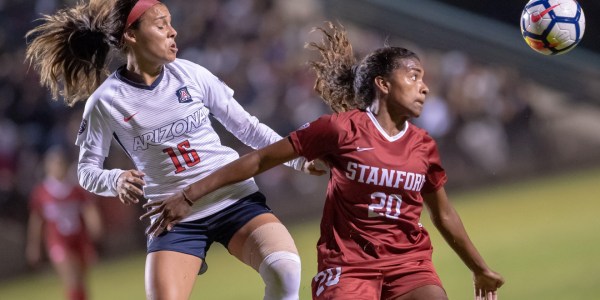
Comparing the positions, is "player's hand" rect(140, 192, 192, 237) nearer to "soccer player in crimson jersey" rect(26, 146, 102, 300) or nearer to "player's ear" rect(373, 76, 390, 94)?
"player's ear" rect(373, 76, 390, 94)

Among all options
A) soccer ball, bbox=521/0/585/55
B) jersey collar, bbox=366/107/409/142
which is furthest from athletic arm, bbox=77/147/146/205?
soccer ball, bbox=521/0/585/55

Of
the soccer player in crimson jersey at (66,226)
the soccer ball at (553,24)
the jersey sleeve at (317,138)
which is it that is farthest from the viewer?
the soccer player in crimson jersey at (66,226)

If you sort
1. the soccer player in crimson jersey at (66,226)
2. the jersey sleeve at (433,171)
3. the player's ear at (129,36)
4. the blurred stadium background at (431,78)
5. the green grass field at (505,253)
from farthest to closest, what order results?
the blurred stadium background at (431,78), the soccer player in crimson jersey at (66,226), the green grass field at (505,253), the player's ear at (129,36), the jersey sleeve at (433,171)

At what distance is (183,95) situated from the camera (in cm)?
401

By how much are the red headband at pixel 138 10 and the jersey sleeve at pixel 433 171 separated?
4.36 ft

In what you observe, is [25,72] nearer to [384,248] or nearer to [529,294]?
[529,294]

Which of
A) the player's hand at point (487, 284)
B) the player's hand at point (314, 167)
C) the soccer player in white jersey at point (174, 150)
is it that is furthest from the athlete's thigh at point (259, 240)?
the player's hand at point (487, 284)

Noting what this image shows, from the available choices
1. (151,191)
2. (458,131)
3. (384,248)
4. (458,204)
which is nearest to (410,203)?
(384,248)

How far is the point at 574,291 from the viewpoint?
21.2 feet

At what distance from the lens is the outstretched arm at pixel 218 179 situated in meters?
3.58

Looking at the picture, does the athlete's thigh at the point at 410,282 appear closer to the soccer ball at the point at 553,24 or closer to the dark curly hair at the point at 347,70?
the dark curly hair at the point at 347,70

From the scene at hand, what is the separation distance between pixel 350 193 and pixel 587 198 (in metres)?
6.10

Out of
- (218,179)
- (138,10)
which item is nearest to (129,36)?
(138,10)

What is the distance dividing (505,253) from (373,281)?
15.0 feet
